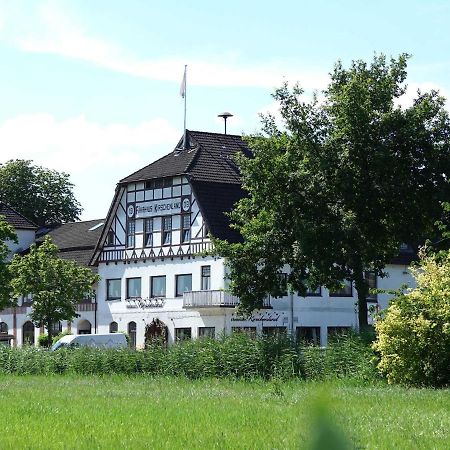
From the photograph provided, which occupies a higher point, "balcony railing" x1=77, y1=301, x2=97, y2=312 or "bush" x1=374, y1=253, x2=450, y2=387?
"balcony railing" x1=77, y1=301, x2=97, y2=312

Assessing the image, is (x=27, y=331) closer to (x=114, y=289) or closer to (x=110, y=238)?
(x=114, y=289)

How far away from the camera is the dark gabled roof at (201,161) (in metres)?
63.3

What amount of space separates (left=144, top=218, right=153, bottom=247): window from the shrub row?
24240 millimetres

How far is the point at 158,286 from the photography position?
65.9 metres

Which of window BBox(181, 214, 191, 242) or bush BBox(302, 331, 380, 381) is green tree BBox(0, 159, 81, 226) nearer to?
window BBox(181, 214, 191, 242)

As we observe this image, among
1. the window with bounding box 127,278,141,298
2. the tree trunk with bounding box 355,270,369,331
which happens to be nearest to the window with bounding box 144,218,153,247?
the window with bounding box 127,278,141,298

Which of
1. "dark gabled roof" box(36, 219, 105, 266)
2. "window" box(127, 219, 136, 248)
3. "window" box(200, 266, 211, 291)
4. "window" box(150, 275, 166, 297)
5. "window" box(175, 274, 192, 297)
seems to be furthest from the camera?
"dark gabled roof" box(36, 219, 105, 266)

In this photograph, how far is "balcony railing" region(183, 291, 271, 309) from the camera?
197ft

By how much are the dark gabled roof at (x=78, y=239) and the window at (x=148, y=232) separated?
801cm

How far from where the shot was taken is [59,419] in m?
18.2

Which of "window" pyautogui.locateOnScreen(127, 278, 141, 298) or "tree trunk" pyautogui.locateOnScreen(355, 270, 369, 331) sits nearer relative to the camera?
"tree trunk" pyautogui.locateOnScreen(355, 270, 369, 331)

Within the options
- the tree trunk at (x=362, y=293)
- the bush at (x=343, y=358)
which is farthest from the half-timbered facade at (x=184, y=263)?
the bush at (x=343, y=358)

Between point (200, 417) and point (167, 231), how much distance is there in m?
46.4

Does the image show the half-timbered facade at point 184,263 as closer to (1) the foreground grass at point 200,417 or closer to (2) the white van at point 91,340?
(2) the white van at point 91,340
